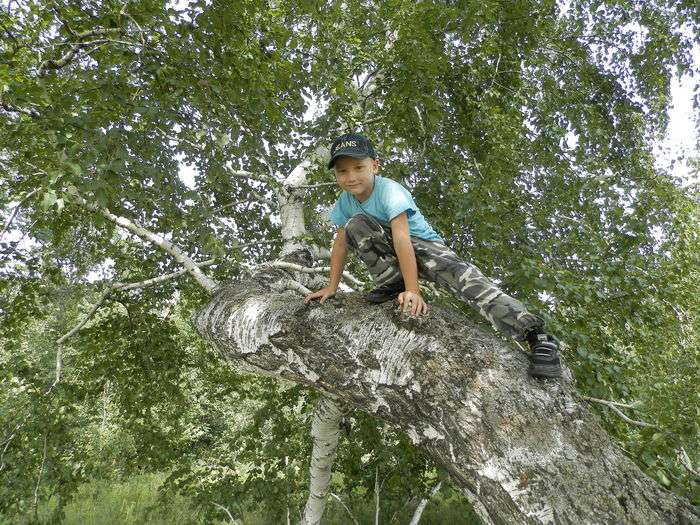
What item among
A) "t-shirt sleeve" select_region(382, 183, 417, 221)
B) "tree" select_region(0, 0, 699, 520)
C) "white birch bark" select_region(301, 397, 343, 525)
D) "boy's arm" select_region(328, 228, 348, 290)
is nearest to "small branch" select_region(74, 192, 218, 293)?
"tree" select_region(0, 0, 699, 520)

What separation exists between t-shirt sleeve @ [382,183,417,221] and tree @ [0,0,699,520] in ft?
3.40

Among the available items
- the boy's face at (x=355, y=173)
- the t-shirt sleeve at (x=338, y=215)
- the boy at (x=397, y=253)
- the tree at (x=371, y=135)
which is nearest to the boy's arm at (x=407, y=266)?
the boy at (x=397, y=253)

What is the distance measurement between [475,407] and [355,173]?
56.8 inches

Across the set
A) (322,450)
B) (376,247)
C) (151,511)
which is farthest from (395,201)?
(151,511)

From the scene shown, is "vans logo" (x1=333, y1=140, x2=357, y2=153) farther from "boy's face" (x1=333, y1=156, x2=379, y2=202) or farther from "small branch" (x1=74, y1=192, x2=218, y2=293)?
"small branch" (x1=74, y1=192, x2=218, y2=293)

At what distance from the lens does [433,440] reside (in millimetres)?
1604

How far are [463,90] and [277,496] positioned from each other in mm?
4729

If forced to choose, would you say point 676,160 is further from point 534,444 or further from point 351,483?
point 534,444

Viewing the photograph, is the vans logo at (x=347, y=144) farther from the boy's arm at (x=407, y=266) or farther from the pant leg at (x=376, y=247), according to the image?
the boy's arm at (x=407, y=266)

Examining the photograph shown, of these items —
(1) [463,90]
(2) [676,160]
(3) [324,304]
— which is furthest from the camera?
(2) [676,160]

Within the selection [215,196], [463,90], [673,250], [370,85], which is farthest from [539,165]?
[215,196]

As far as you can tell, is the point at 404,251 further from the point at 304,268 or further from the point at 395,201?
the point at 304,268

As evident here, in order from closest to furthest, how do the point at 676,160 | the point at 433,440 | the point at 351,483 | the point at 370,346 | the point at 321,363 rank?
the point at 433,440, the point at 370,346, the point at 321,363, the point at 351,483, the point at 676,160

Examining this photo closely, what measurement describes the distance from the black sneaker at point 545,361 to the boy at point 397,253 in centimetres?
15
